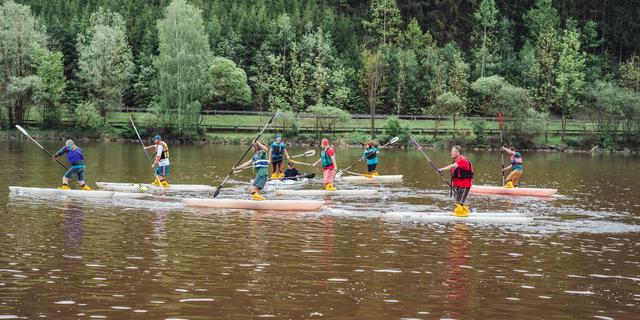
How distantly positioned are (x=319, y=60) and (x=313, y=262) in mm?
88163

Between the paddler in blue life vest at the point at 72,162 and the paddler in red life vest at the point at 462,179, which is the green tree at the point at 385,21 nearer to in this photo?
the paddler in blue life vest at the point at 72,162

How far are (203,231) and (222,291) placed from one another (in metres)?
7.77

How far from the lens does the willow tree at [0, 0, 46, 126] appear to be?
83938mm

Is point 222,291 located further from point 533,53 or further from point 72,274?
point 533,53

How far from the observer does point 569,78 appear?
100m

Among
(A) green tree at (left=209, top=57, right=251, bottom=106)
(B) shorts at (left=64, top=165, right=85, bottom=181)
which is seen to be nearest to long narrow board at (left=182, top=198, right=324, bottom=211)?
(B) shorts at (left=64, top=165, right=85, bottom=181)

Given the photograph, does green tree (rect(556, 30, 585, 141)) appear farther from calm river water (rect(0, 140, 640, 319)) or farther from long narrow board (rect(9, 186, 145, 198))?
long narrow board (rect(9, 186, 145, 198))

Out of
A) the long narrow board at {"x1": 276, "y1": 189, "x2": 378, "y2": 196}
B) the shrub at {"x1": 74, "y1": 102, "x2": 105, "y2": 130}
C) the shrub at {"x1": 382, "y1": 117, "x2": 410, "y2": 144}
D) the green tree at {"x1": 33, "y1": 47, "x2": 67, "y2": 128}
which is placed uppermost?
the green tree at {"x1": 33, "y1": 47, "x2": 67, "y2": 128}

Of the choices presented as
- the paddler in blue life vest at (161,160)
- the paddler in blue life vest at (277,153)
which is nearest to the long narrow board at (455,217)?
the paddler in blue life vest at (161,160)

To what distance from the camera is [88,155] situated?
2356 inches

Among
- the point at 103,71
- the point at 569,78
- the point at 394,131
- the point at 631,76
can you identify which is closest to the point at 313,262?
the point at 394,131

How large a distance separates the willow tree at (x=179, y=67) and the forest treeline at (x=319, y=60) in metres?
0.15

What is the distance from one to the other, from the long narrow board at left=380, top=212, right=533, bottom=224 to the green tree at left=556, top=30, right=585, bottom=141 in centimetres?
7080

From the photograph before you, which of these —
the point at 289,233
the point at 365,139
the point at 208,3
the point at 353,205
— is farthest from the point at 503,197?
the point at 208,3
